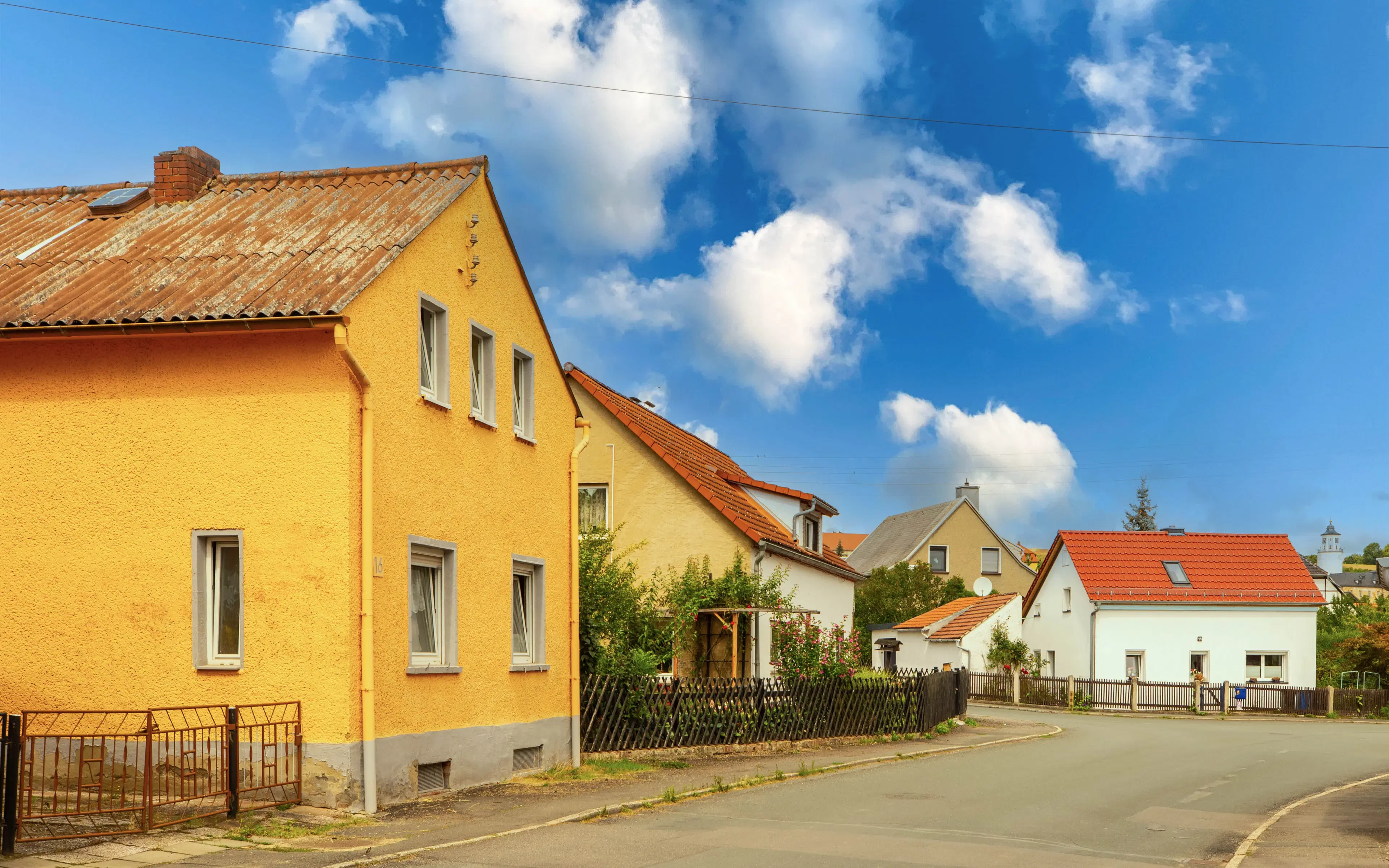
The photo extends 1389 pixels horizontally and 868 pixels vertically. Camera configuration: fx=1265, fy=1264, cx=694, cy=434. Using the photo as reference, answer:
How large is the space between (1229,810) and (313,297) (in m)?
12.3

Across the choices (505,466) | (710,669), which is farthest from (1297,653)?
(505,466)

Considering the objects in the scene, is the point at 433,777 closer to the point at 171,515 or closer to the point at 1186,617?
the point at 171,515

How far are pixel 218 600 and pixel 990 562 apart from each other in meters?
63.2

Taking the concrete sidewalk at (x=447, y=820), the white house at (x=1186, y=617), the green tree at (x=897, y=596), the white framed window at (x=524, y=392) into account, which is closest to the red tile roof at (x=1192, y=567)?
the white house at (x=1186, y=617)

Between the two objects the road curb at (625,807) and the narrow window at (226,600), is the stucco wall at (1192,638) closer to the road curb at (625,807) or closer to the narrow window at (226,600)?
the road curb at (625,807)

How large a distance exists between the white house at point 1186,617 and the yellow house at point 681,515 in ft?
64.7

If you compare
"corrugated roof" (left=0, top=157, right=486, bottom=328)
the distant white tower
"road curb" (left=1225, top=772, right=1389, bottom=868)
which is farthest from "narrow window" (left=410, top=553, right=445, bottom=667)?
the distant white tower

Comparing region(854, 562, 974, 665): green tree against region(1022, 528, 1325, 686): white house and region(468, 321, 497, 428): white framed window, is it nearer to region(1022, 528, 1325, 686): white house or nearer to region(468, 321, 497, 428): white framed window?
region(1022, 528, 1325, 686): white house

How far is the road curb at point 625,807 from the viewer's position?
34.5ft

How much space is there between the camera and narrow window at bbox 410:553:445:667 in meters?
14.5

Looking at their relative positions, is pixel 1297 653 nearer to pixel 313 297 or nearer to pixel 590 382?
pixel 590 382

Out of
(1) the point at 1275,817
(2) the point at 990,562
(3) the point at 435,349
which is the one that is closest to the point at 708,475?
(3) the point at 435,349

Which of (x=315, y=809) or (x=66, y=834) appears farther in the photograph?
(x=315, y=809)

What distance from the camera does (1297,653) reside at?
154 ft
